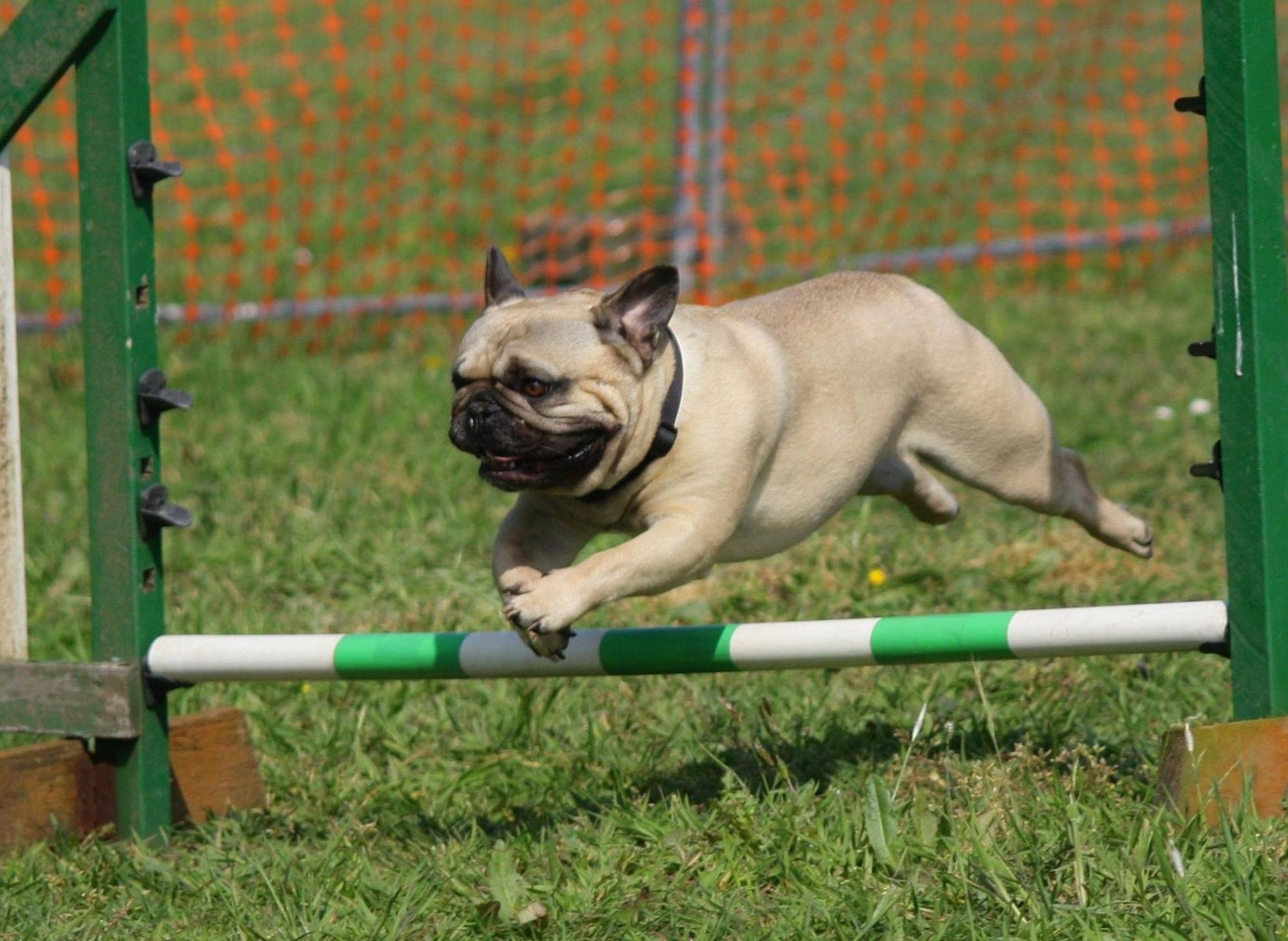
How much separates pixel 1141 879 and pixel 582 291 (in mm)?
1686

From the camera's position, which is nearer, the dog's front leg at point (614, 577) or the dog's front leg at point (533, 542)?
the dog's front leg at point (614, 577)

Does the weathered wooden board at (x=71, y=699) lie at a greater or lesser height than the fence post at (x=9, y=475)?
lesser

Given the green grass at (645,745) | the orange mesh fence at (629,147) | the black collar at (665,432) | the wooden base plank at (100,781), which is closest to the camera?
the green grass at (645,745)

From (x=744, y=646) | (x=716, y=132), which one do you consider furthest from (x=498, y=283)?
(x=716, y=132)

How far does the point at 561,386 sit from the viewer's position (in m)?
3.43

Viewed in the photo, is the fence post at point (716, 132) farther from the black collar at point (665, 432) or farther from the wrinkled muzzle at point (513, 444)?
the wrinkled muzzle at point (513, 444)

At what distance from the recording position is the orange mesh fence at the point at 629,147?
30.7 feet

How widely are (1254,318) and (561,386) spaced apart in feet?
4.46

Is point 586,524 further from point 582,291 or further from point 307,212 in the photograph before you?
point 307,212

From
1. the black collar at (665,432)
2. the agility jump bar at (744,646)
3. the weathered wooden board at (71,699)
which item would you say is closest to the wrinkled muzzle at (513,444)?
the black collar at (665,432)

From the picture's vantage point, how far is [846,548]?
548 cm

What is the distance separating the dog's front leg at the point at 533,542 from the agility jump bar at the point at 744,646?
0.14 meters

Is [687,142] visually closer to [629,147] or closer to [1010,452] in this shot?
[629,147]

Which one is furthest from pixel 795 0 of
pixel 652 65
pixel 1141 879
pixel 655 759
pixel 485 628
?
pixel 1141 879
